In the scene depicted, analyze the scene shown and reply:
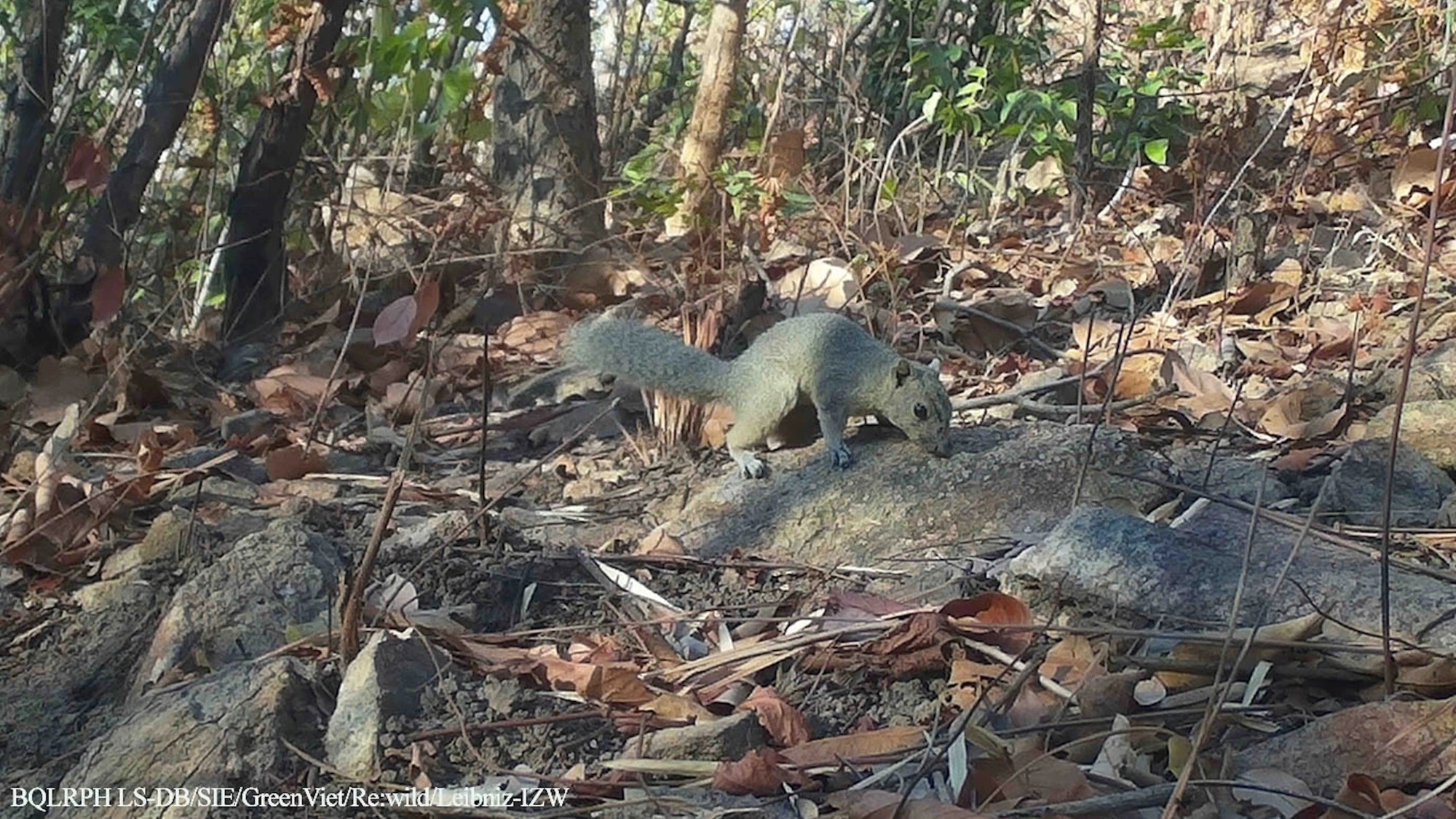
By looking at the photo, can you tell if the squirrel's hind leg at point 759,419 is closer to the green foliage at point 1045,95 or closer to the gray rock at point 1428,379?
the gray rock at point 1428,379

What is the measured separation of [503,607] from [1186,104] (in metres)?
6.18

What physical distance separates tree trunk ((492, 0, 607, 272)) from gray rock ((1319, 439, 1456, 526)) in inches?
149

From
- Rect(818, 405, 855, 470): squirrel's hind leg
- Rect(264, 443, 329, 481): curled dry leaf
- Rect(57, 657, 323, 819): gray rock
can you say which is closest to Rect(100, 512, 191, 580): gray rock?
Rect(264, 443, 329, 481): curled dry leaf

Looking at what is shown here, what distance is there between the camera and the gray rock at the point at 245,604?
2.73 metres

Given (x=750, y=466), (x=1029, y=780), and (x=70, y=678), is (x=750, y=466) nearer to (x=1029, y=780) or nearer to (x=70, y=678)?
(x=70, y=678)

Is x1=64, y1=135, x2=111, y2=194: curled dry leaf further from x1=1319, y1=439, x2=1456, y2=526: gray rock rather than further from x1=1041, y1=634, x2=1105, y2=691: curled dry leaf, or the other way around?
x1=1319, y1=439, x2=1456, y2=526: gray rock

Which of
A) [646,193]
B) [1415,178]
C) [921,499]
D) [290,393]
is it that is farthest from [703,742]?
[1415,178]

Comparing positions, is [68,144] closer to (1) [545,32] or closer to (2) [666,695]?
(1) [545,32]

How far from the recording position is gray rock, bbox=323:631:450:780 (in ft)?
7.35

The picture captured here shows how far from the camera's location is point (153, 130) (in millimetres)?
5105

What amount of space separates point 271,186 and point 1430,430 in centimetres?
443

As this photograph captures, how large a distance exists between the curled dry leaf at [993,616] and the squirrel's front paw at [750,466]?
4.41 feet

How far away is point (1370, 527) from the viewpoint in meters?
3.13

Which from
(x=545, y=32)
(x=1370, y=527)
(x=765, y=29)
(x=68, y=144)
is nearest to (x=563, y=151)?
(x=545, y=32)
